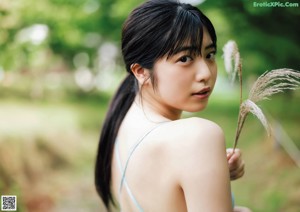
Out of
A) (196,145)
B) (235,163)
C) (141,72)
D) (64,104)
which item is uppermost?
(141,72)

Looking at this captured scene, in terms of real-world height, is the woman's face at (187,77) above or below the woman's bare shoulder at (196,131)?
above

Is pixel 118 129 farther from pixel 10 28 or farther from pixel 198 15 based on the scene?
pixel 10 28

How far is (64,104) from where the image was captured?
2852 millimetres

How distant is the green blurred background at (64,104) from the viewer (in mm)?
2600

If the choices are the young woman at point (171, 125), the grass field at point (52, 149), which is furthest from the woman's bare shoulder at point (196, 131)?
the grass field at point (52, 149)

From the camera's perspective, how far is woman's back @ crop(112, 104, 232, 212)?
89 centimetres

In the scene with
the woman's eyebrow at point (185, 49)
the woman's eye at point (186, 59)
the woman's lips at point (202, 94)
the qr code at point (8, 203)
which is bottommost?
the qr code at point (8, 203)

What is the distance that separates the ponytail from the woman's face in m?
0.21

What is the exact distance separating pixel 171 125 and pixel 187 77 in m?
0.13

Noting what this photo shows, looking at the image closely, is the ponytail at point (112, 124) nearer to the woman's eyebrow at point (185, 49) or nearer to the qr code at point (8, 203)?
the woman's eyebrow at point (185, 49)

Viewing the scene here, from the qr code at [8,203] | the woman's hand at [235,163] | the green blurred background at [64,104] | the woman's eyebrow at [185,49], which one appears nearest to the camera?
the woman's eyebrow at [185,49]

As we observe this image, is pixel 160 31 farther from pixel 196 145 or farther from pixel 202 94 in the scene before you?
pixel 196 145

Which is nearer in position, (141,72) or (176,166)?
(176,166)

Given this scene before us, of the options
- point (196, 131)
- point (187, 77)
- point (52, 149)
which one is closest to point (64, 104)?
point (52, 149)
